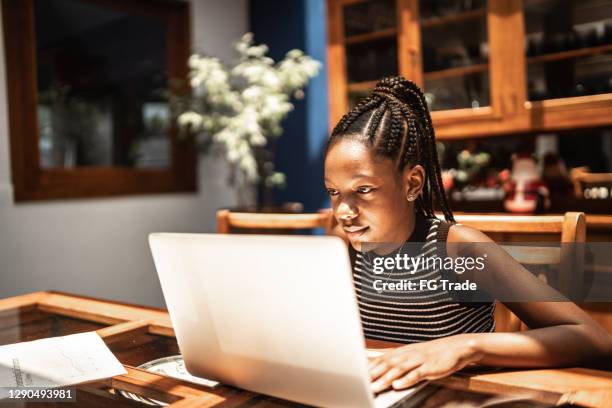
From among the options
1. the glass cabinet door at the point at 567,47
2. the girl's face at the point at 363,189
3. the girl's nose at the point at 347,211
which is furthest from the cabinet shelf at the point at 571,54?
the girl's nose at the point at 347,211

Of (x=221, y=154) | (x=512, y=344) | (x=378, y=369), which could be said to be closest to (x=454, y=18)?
(x=221, y=154)

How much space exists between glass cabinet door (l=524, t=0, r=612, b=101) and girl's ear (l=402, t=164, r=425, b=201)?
1.76 m

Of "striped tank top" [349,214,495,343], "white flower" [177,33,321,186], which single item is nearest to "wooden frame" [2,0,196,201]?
"white flower" [177,33,321,186]

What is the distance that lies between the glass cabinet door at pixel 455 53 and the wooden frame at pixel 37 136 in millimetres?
1489

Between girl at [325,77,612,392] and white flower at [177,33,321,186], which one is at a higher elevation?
white flower at [177,33,321,186]

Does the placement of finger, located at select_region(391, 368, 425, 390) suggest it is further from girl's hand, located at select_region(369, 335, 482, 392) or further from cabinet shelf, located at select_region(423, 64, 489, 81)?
cabinet shelf, located at select_region(423, 64, 489, 81)

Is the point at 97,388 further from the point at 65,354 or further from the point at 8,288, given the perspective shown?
the point at 8,288

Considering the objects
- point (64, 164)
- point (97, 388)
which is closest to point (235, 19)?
point (64, 164)

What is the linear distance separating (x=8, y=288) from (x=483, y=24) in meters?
2.59

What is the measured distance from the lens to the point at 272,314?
0.63 meters

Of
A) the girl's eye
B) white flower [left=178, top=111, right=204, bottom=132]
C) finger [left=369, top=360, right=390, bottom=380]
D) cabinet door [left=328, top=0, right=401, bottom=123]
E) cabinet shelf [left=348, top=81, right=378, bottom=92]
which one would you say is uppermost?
cabinet door [left=328, top=0, right=401, bottom=123]

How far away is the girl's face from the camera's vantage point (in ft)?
3.17

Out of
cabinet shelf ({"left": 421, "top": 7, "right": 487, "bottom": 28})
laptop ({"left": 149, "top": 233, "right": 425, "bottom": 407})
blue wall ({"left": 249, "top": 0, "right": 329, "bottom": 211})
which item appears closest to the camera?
laptop ({"left": 149, "top": 233, "right": 425, "bottom": 407})

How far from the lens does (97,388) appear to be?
780 mm
